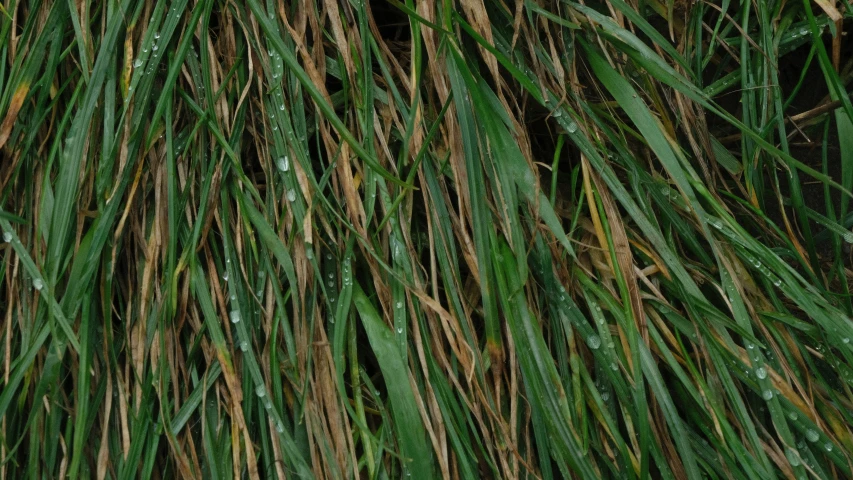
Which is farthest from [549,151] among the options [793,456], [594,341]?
[793,456]

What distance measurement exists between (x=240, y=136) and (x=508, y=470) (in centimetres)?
53

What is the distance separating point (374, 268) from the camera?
3.16 feet

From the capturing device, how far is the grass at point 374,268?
36.7 inches

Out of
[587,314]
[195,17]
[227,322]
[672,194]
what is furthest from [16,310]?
[672,194]

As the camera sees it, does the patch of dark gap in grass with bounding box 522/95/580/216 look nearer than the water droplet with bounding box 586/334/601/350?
No

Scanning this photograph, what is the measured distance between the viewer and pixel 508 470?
3.02 feet

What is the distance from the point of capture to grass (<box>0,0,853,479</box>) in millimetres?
932

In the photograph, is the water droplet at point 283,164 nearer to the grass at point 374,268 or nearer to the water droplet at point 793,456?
the grass at point 374,268

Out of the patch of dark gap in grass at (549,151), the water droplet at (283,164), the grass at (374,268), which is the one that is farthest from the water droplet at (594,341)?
the water droplet at (283,164)

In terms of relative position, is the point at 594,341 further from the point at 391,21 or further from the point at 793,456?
the point at 391,21

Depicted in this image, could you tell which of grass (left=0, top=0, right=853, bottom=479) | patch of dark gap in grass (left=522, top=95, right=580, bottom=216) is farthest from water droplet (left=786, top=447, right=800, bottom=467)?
patch of dark gap in grass (left=522, top=95, right=580, bottom=216)

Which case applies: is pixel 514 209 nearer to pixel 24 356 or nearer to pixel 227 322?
pixel 227 322

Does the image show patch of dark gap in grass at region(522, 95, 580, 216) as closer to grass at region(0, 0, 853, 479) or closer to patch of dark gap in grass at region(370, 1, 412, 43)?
grass at region(0, 0, 853, 479)

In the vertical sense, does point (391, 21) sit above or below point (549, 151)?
above
